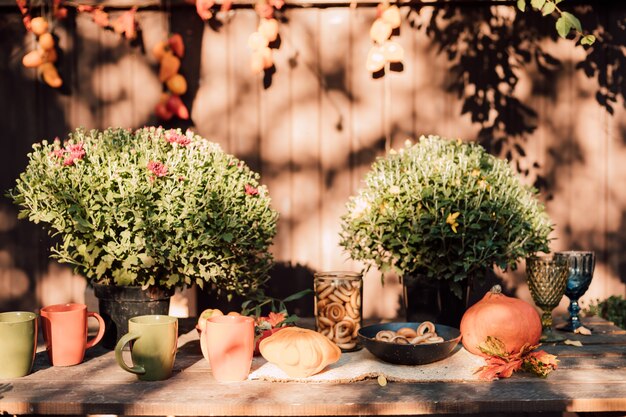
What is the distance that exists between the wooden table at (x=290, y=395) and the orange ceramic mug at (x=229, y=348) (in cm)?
4

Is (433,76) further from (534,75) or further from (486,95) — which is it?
A: (534,75)

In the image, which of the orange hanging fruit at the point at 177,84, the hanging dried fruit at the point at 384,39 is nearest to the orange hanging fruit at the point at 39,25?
the orange hanging fruit at the point at 177,84

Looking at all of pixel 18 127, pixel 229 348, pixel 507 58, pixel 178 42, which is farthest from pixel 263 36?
pixel 229 348

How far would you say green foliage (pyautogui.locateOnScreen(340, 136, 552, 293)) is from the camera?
2125 mm

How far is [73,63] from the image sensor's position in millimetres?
3281

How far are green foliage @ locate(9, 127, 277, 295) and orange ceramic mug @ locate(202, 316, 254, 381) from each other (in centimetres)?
30

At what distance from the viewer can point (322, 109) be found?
3.25 meters

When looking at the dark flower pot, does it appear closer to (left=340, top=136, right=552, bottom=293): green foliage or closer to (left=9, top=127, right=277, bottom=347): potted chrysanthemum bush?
(left=340, top=136, right=552, bottom=293): green foliage

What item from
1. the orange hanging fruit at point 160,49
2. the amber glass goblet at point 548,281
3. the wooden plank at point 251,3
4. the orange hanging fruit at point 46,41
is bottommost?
the amber glass goblet at point 548,281

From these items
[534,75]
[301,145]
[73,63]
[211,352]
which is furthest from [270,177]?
[211,352]

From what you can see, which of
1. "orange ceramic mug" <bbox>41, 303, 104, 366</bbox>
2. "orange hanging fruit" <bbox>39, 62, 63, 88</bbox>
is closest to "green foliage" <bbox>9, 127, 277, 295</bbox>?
"orange ceramic mug" <bbox>41, 303, 104, 366</bbox>

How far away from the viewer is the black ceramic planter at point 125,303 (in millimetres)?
1998

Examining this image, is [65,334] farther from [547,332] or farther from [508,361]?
[547,332]

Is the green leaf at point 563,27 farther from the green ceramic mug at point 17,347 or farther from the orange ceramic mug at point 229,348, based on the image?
→ the green ceramic mug at point 17,347
